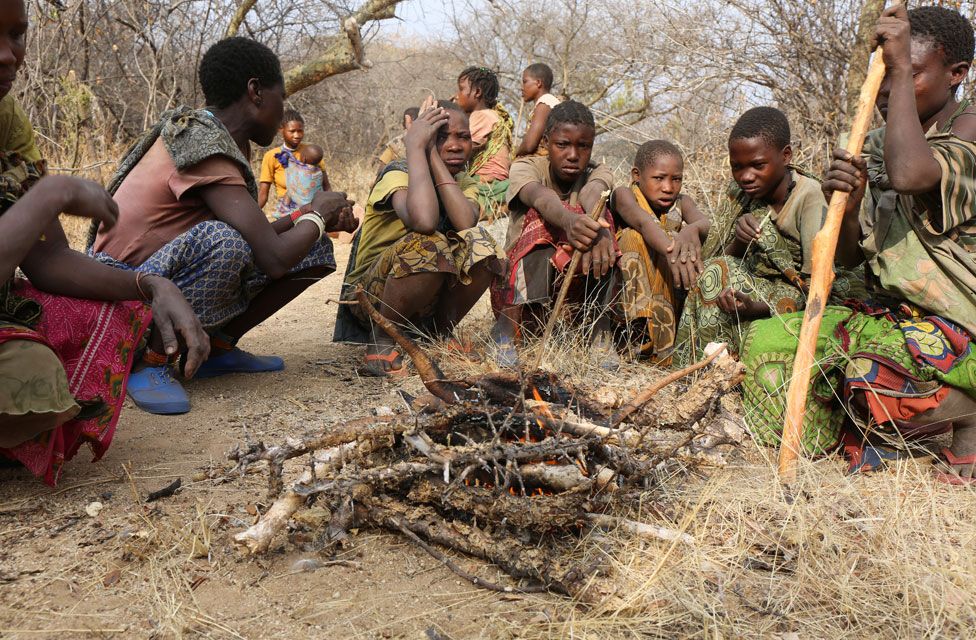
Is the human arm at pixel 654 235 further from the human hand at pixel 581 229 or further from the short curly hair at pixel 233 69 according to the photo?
the short curly hair at pixel 233 69

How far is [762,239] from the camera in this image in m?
3.29

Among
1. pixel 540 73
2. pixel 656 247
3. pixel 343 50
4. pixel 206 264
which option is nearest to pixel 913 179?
pixel 656 247

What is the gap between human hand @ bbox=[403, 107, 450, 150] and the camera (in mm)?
3666

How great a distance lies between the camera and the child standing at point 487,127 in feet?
19.0

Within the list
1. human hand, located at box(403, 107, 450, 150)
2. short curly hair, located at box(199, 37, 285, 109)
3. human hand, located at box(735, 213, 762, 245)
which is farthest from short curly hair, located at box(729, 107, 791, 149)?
short curly hair, located at box(199, 37, 285, 109)

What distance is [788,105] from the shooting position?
20.0 ft

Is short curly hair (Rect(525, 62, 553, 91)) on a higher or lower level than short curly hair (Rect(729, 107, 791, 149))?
higher

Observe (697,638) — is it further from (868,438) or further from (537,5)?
(537,5)

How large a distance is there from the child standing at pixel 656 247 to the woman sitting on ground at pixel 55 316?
208 cm

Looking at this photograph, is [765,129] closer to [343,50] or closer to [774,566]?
[774,566]

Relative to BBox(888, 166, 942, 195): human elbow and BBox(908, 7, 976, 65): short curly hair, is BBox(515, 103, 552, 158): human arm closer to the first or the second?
BBox(908, 7, 976, 65): short curly hair

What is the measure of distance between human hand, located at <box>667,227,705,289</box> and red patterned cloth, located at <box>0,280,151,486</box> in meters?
2.32

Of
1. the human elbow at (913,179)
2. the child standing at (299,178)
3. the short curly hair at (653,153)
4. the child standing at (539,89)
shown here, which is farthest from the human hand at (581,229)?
the child standing at (299,178)

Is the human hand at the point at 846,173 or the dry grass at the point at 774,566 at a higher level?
the human hand at the point at 846,173
